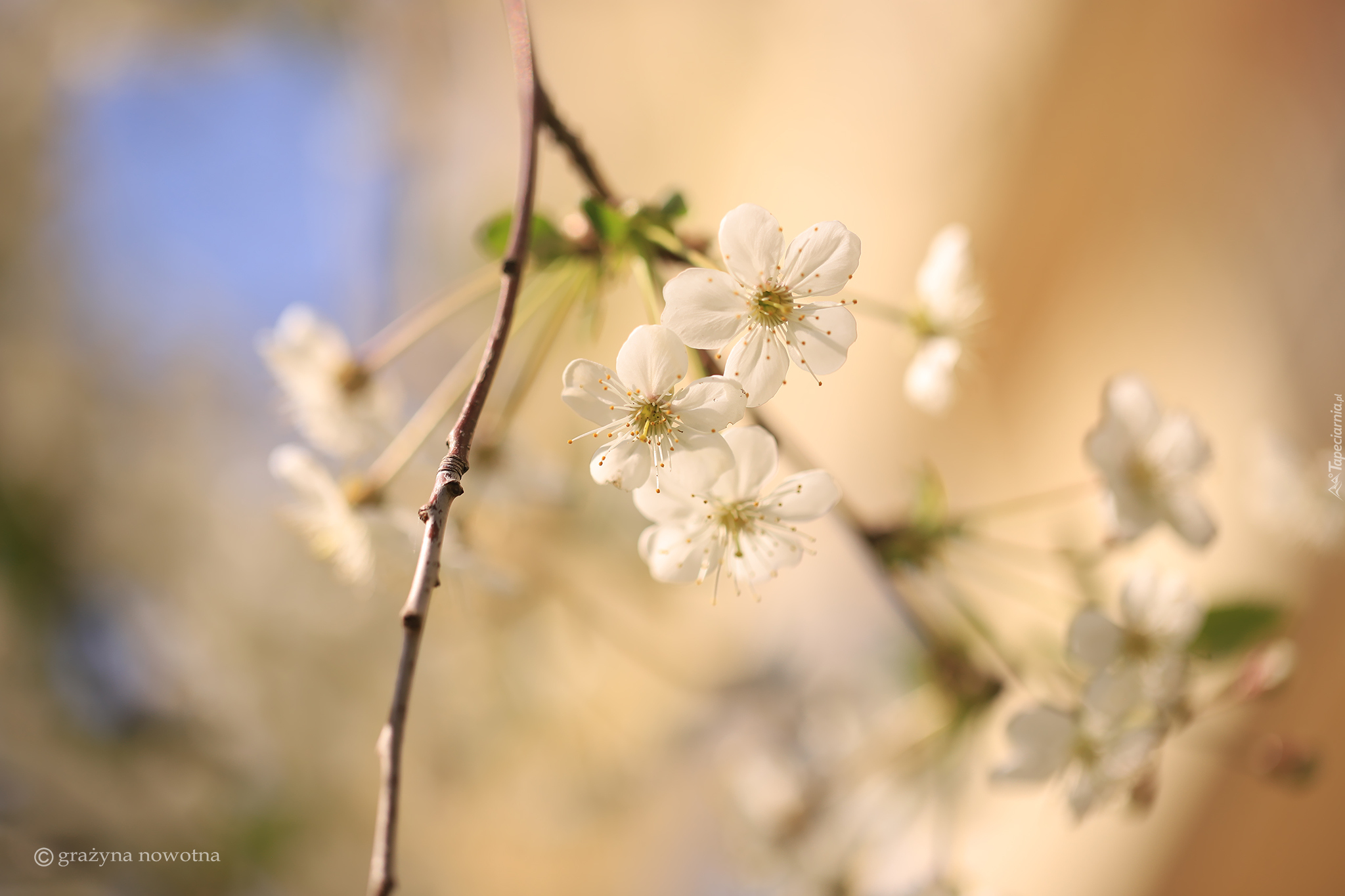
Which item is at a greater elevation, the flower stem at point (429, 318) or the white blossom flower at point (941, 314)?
the flower stem at point (429, 318)

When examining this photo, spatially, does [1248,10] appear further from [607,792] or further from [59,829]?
[59,829]

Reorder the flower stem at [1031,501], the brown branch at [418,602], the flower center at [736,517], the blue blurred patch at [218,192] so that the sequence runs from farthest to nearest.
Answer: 1. the blue blurred patch at [218,192]
2. the flower stem at [1031,501]
3. the flower center at [736,517]
4. the brown branch at [418,602]

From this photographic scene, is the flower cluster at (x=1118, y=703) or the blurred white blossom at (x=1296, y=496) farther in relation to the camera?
the blurred white blossom at (x=1296, y=496)

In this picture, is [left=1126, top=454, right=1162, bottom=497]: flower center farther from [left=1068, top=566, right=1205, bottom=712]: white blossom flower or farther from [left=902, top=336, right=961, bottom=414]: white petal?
[left=902, top=336, right=961, bottom=414]: white petal

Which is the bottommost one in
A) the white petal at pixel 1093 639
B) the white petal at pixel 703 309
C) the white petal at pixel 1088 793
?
the white petal at pixel 1088 793

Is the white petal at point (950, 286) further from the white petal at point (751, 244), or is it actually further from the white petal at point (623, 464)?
the white petal at point (623, 464)

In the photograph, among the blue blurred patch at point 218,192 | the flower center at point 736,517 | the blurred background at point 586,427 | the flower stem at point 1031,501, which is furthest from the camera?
the blue blurred patch at point 218,192

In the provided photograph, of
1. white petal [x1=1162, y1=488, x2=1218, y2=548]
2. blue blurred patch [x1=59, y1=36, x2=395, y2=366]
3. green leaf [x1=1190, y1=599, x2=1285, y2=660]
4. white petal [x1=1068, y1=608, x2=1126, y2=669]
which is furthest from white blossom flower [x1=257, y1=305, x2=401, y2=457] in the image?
blue blurred patch [x1=59, y1=36, x2=395, y2=366]

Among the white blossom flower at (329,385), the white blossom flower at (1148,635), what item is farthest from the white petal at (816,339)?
the white blossom flower at (329,385)
